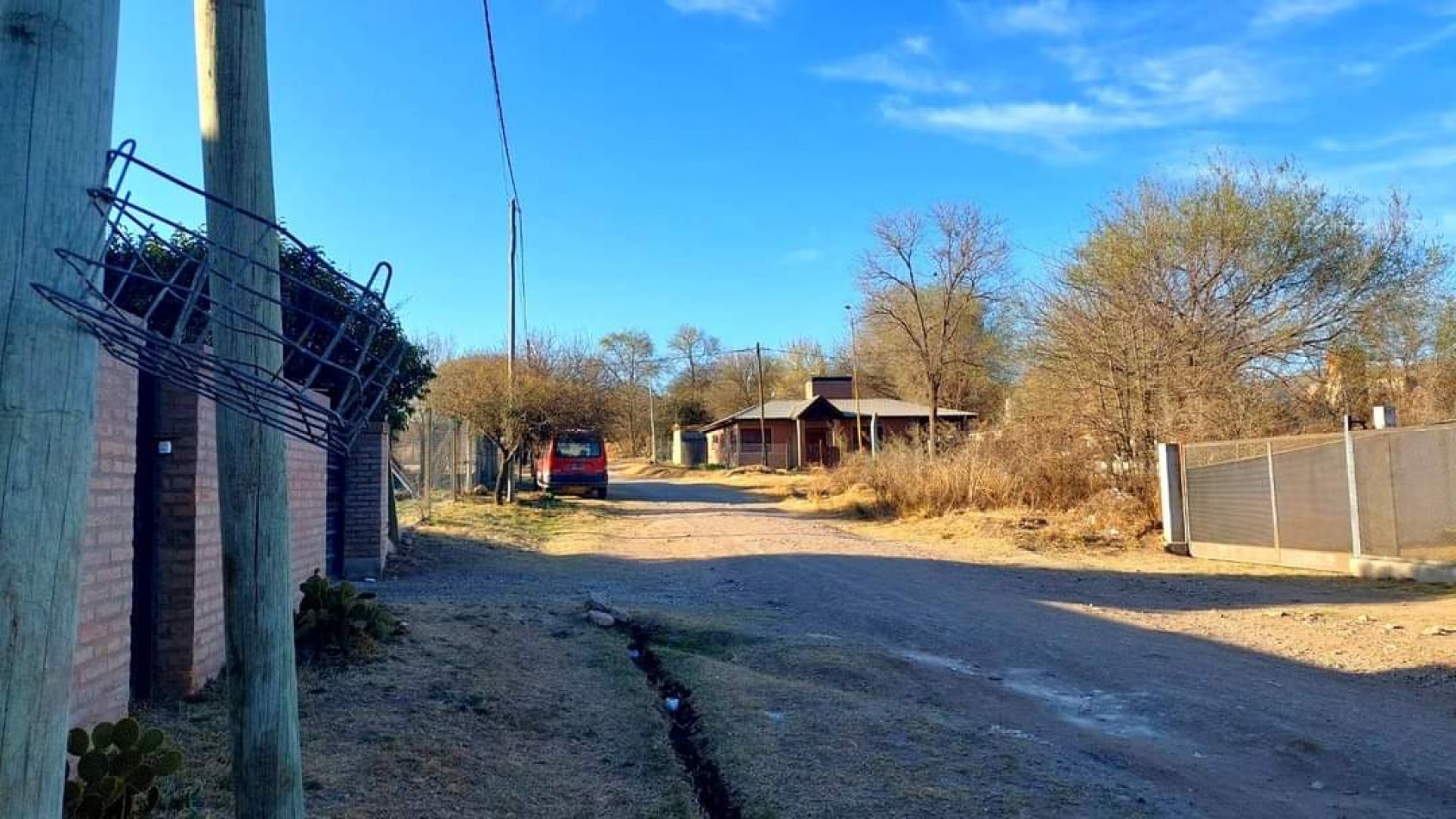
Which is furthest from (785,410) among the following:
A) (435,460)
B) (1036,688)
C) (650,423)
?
(1036,688)

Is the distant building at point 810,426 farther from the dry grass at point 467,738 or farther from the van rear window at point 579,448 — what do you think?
the dry grass at point 467,738

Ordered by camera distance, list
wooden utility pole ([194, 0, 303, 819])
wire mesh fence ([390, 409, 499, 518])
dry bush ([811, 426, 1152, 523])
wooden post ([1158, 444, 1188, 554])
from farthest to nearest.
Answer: wire mesh fence ([390, 409, 499, 518])
dry bush ([811, 426, 1152, 523])
wooden post ([1158, 444, 1188, 554])
wooden utility pole ([194, 0, 303, 819])

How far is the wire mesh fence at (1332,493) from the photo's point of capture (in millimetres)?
12164

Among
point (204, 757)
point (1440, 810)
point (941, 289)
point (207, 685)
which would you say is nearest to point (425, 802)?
point (204, 757)

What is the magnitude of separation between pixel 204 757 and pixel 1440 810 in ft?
19.6

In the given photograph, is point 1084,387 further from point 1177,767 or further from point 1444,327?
point 1177,767

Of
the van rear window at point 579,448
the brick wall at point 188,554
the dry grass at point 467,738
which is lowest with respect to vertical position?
the dry grass at point 467,738

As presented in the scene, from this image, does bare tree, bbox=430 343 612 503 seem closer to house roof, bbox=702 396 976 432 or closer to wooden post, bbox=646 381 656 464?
house roof, bbox=702 396 976 432

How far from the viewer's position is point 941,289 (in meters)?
39.9

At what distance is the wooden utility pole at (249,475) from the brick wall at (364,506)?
954 centimetres

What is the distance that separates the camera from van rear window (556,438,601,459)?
28656 millimetres

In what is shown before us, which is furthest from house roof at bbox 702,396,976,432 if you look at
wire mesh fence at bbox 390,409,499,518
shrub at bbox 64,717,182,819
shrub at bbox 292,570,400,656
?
shrub at bbox 64,717,182,819

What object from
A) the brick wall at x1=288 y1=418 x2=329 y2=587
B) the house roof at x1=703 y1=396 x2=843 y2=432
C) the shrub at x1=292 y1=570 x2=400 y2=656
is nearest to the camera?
the shrub at x1=292 y1=570 x2=400 y2=656

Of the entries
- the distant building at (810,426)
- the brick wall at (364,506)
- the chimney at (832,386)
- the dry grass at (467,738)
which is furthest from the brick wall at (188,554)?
the chimney at (832,386)
